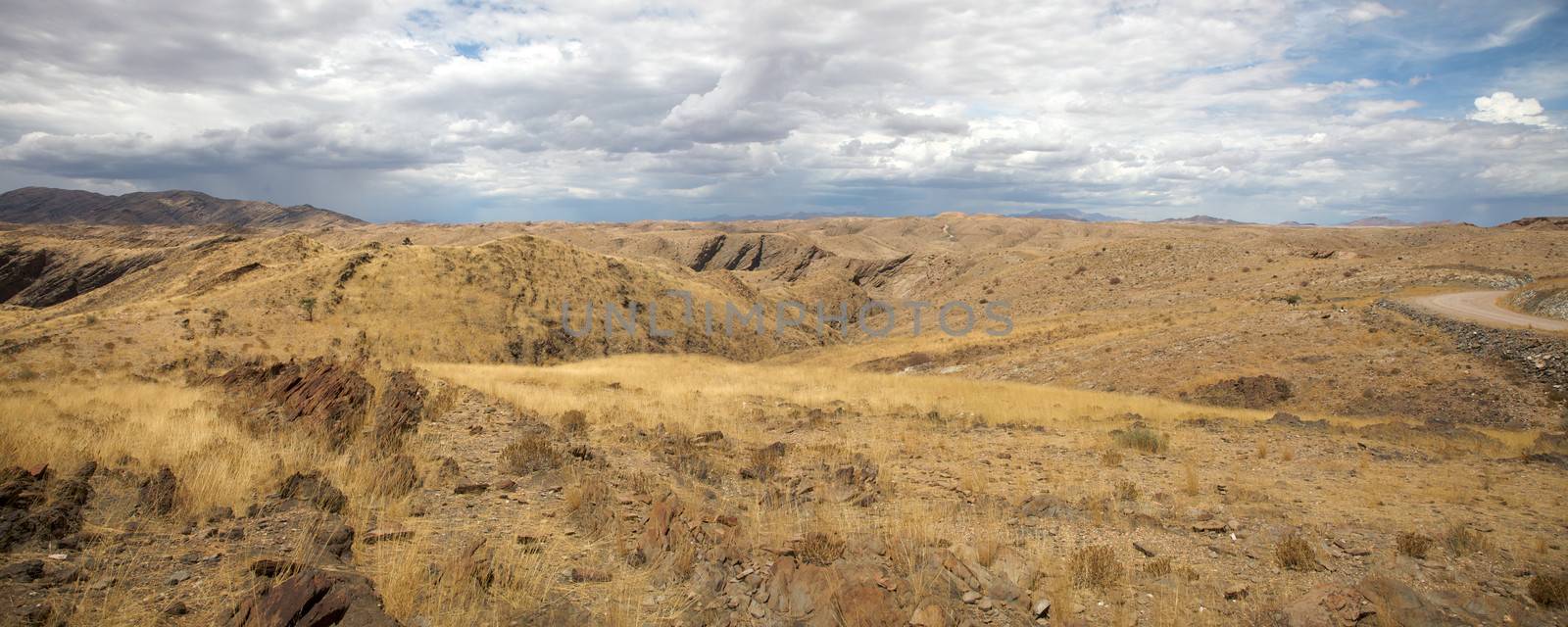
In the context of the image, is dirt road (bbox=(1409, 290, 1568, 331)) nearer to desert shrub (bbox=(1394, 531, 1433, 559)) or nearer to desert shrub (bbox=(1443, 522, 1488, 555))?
desert shrub (bbox=(1443, 522, 1488, 555))

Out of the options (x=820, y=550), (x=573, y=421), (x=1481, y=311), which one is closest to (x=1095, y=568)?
(x=820, y=550)

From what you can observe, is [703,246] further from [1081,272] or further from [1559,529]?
[1559,529]

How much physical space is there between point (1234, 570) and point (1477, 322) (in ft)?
88.1

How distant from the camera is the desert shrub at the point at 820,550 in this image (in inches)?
219

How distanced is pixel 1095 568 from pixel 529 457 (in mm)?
6636

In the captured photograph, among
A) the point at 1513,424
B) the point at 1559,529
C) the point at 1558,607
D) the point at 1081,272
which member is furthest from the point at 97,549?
the point at 1081,272

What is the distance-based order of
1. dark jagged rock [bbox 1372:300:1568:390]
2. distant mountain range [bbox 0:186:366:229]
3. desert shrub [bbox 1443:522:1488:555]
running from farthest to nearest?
distant mountain range [bbox 0:186:366:229] < dark jagged rock [bbox 1372:300:1568:390] < desert shrub [bbox 1443:522:1488:555]

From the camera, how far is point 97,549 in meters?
4.79

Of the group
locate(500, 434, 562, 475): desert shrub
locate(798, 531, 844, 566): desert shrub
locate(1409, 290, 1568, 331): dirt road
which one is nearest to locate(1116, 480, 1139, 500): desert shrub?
locate(798, 531, 844, 566): desert shrub

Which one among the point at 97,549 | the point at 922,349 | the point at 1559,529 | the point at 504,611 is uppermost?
the point at 97,549

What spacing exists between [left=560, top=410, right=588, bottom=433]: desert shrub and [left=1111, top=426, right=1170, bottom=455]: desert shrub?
9.99 m

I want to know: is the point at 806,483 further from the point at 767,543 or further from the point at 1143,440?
the point at 1143,440

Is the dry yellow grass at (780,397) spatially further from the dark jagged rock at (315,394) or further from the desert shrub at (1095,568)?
the desert shrub at (1095,568)

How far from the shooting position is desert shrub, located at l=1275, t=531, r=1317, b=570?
6145mm
